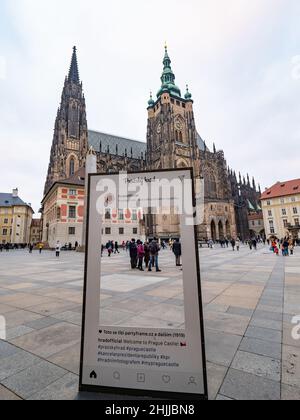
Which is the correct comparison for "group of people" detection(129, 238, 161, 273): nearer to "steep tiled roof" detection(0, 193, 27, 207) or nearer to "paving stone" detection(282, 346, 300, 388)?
A: "paving stone" detection(282, 346, 300, 388)

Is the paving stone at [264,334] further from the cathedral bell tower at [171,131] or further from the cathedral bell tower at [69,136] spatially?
the cathedral bell tower at [171,131]

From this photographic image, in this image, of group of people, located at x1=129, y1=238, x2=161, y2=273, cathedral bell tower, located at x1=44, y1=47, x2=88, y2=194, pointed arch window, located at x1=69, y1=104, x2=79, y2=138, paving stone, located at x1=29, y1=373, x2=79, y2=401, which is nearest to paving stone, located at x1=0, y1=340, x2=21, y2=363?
paving stone, located at x1=29, y1=373, x2=79, y2=401

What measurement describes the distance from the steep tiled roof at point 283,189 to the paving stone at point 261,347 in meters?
53.2

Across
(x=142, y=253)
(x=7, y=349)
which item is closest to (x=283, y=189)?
(x=142, y=253)

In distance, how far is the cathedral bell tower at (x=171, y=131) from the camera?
1918 inches

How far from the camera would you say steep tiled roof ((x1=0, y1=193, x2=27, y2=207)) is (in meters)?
64.0

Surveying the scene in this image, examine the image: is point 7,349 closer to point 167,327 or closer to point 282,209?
point 167,327

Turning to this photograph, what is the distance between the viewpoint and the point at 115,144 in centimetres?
6169

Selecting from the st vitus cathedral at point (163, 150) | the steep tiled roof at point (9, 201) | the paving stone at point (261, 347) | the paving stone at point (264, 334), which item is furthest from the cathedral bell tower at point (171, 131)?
the paving stone at point (261, 347)

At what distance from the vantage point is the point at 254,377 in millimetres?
2191

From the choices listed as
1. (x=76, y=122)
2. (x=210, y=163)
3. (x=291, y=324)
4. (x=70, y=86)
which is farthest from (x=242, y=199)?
(x=291, y=324)

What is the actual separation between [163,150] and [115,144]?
18902mm

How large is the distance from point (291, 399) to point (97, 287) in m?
1.93

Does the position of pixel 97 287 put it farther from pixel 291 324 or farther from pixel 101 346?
pixel 291 324
